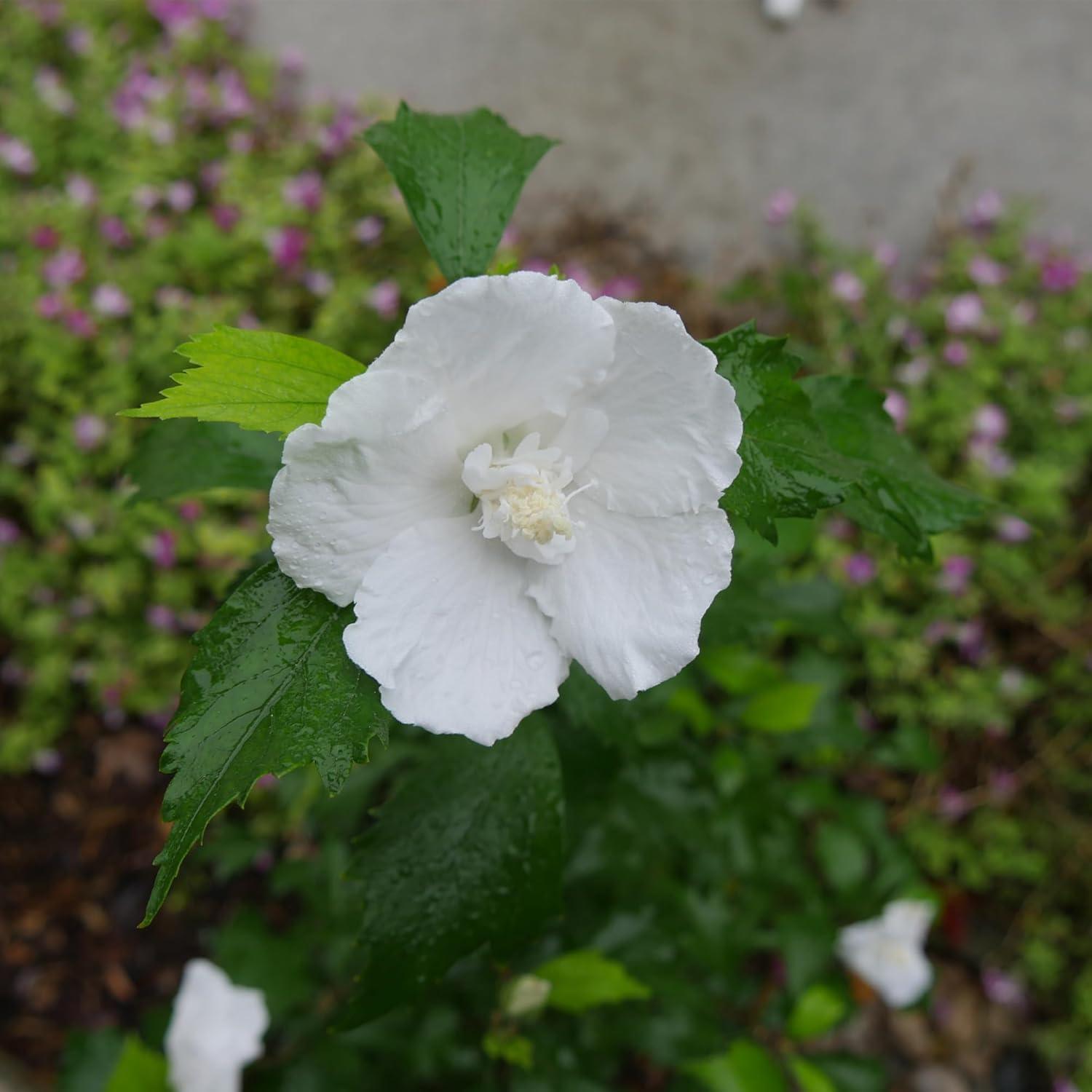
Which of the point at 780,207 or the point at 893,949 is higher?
the point at 780,207

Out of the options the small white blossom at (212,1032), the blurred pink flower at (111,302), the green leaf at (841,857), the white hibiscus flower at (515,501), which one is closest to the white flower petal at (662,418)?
the white hibiscus flower at (515,501)

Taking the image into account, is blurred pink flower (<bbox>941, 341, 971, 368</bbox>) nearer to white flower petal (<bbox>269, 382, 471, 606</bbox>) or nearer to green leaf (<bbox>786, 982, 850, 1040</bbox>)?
green leaf (<bbox>786, 982, 850, 1040</bbox>)

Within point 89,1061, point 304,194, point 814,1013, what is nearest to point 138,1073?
point 89,1061

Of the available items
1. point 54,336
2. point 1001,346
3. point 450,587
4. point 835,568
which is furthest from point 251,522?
point 1001,346

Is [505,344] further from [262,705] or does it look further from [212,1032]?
[212,1032]

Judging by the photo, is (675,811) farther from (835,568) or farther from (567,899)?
(835,568)

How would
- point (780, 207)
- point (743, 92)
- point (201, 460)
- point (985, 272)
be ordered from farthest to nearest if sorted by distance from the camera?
point (743, 92) → point (780, 207) → point (985, 272) → point (201, 460)

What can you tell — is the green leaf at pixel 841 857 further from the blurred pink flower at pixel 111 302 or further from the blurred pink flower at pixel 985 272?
the blurred pink flower at pixel 111 302
